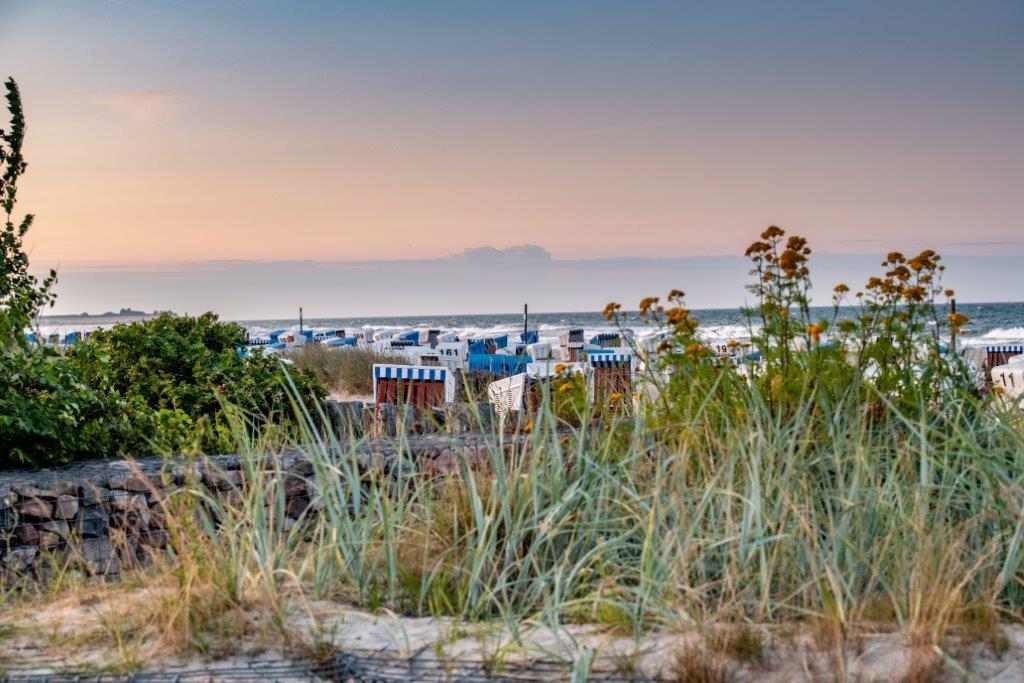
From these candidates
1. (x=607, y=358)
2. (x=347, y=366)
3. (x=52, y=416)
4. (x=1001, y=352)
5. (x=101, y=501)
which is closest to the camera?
(x=101, y=501)

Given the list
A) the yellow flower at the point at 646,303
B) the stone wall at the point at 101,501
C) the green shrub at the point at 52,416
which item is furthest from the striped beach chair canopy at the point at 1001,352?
the green shrub at the point at 52,416

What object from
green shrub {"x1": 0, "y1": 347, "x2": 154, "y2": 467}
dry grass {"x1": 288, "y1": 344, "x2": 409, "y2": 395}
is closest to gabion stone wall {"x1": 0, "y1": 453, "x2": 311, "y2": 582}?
green shrub {"x1": 0, "y1": 347, "x2": 154, "y2": 467}

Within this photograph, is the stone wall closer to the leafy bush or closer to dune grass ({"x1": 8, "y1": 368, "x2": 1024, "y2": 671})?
dune grass ({"x1": 8, "y1": 368, "x2": 1024, "y2": 671})

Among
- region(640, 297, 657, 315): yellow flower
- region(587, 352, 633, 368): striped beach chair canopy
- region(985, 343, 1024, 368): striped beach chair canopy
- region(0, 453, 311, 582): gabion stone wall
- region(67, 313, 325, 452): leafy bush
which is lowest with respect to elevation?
region(0, 453, 311, 582): gabion stone wall

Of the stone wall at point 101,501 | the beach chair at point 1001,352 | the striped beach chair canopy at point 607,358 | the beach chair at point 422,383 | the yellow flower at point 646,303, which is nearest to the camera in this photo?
the yellow flower at point 646,303

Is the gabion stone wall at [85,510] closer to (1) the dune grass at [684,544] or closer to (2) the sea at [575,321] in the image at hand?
(1) the dune grass at [684,544]

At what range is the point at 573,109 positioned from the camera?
1270 cm

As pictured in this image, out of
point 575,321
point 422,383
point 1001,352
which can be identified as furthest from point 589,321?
point 422,383

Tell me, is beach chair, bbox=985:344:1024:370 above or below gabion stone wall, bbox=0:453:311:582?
above

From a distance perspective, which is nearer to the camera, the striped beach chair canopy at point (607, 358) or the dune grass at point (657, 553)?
the dune grass at point (657, 553)

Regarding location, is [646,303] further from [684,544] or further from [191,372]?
[191,372]

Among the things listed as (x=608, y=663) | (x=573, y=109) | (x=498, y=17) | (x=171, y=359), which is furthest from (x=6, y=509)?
(x=573, y=109)

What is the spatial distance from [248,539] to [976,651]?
192 cm

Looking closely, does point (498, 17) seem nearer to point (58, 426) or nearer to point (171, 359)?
point (171, 359)
